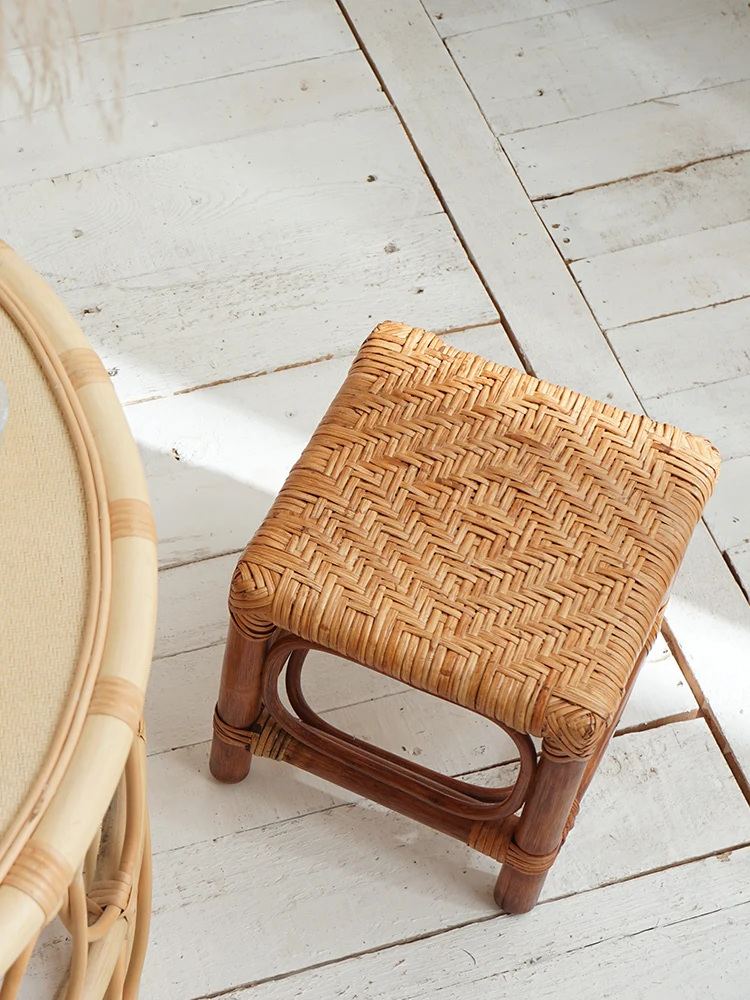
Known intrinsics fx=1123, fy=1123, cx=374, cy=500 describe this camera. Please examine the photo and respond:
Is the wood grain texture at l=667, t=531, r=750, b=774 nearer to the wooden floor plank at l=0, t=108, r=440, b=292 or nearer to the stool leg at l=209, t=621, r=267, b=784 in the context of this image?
the stool leg at l=209, t=621, r=267, b=784

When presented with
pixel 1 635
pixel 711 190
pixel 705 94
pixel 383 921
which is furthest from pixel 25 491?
pixel 705 94

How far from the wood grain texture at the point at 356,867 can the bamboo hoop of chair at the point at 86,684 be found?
0.59 ft

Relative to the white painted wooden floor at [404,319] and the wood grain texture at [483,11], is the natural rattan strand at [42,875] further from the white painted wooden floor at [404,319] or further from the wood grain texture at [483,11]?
the wood grain texture at [483,11]

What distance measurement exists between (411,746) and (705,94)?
1.17m

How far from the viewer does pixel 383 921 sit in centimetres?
109

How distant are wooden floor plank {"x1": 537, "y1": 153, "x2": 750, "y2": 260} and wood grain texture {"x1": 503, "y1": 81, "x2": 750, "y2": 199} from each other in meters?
0.02

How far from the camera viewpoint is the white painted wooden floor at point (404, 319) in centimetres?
109

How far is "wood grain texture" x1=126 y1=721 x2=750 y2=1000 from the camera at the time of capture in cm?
107

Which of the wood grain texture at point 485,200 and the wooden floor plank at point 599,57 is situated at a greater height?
the wooden floor plank at point 599,57

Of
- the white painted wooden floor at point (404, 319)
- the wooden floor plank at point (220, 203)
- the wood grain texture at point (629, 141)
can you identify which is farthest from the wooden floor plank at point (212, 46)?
the wood grain texture at point (629, 141)

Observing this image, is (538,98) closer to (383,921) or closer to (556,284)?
(556,284)

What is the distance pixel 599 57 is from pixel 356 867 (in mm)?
1334

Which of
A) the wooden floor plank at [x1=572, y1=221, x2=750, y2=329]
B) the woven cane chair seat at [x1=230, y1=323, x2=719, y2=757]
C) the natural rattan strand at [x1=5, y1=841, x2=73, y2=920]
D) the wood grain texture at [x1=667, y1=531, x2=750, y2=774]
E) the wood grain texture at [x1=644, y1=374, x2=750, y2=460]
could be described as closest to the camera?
the natural rattan strand at [x1=5, y1=841, x2=73, y2=920]

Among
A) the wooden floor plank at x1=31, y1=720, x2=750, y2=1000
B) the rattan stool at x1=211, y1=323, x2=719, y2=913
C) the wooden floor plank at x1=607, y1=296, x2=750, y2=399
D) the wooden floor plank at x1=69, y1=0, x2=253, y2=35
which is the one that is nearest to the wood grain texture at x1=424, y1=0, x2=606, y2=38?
the wooden floor plank at x1=69, y1=0, x2=253, y2=35
